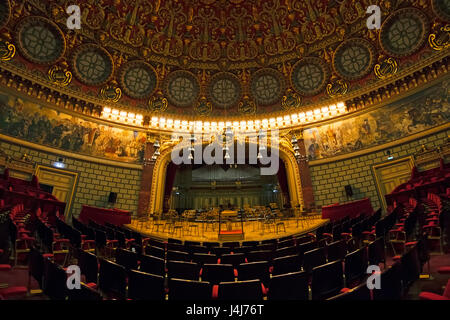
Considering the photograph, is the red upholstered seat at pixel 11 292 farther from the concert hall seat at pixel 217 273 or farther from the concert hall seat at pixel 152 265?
the concert hall seat at pixel 217 273

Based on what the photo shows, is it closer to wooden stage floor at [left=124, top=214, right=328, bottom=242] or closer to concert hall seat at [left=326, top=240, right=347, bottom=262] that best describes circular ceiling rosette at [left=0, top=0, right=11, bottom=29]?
wooden stage floor at [left=124, top=214, right=328, bottom=242]

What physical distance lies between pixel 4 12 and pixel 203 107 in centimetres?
1654

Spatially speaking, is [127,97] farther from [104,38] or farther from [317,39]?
[317,39]

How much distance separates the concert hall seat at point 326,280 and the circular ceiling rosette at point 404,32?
21533 millimetres

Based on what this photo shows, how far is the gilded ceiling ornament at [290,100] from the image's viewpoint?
2180 cm

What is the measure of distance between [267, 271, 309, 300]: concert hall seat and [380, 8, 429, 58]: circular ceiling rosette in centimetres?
2205

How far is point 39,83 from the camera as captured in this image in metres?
15.9

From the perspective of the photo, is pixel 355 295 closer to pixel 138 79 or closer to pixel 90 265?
pixel 90 265

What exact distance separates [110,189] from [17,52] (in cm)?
1245

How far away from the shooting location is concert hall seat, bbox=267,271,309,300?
109 inches

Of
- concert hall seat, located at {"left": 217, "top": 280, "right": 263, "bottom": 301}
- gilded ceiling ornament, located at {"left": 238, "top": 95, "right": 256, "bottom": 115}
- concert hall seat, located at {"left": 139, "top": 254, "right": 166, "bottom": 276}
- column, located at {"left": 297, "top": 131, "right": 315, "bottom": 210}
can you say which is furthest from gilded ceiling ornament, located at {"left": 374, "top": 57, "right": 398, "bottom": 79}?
concert hall seat, located at {"left": 139, "top": 254, "right": 166, "bottom": 276}

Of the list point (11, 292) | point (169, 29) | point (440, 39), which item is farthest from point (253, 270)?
point (169, 29)
